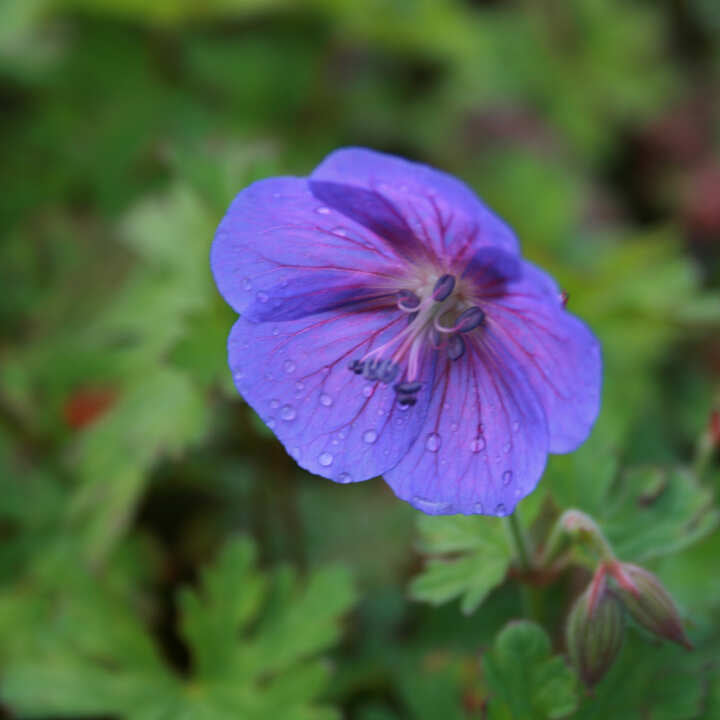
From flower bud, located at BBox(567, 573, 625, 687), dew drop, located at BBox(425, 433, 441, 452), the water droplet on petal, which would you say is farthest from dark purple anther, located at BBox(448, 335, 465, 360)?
flower bud, located at BBox(567, 573, 625, 687)

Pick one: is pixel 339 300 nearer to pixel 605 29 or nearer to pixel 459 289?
pixel 459 289

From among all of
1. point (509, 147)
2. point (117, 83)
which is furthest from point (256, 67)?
point (509, 147)

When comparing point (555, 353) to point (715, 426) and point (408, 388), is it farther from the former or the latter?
point (715, 426)

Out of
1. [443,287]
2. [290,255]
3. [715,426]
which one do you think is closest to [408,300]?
[443,287]

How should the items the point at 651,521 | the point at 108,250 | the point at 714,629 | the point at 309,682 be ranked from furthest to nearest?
the point at 108,250
the point at 714,629
the point at 309,682
the point at 651,521

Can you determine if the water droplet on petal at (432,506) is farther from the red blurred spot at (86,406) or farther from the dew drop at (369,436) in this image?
the red blurred spot at (86,406)

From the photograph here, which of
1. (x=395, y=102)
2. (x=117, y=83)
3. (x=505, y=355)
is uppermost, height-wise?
(x=117, y=83)
